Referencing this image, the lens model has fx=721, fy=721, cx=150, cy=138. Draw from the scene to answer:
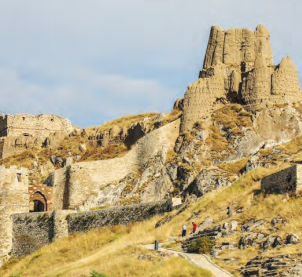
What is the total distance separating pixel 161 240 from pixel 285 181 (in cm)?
706

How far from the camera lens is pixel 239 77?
5778 centimetres

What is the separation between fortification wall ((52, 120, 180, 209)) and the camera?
56.2m

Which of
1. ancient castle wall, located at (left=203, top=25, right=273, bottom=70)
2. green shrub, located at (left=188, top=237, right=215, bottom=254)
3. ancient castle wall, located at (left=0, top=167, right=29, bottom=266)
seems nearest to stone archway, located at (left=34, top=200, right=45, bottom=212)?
ancient castle wall, located at (left=0, top=167, right=29, bottom=266)

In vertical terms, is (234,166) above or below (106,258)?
above

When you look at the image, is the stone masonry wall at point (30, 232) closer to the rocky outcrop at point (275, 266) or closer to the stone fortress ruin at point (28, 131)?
the stone fortress ruin at point (28, 131)

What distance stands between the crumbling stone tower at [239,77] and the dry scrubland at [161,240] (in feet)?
23.7

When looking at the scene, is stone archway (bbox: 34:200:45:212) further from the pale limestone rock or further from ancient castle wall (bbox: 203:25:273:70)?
ancient castle wall (bbox: 203:25:273:70)

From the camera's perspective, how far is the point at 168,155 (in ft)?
184

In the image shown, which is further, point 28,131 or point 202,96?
point 28,131

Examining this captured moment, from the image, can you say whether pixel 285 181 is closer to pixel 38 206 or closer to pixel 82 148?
pixel 38 206

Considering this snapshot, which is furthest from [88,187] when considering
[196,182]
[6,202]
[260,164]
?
[260,164]

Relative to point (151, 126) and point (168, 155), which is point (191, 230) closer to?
point (168, 155)

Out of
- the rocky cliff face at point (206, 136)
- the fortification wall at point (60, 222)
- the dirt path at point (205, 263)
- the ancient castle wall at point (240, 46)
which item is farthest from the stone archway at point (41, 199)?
the dirt path at point (205, 263)

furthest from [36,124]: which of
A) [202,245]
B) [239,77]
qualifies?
[202,245]
